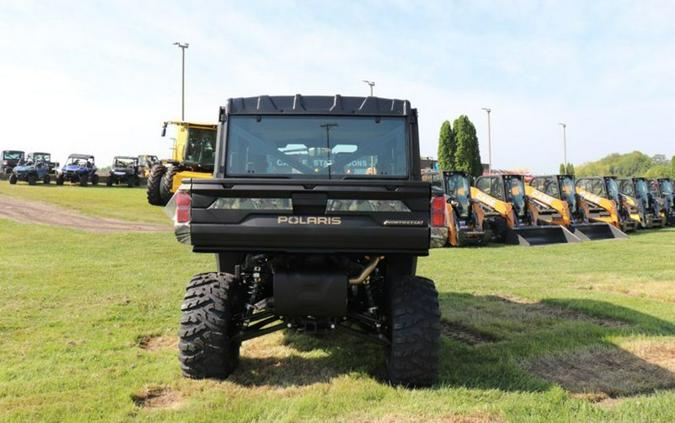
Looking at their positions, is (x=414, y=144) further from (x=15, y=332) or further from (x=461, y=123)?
(x=461, y=123)

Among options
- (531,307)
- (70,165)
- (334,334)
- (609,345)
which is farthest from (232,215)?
(70,165)

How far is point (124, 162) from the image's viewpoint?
1479 inches

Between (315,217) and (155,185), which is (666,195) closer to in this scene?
(155,185)

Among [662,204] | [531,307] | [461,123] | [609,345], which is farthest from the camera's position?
[461,123]

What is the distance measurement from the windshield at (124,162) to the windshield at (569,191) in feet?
93.1

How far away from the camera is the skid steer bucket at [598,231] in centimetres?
1669

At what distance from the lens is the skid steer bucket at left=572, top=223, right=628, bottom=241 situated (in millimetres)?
16688

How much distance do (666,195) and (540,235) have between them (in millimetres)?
9885

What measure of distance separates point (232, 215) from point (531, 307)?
4.61 metres

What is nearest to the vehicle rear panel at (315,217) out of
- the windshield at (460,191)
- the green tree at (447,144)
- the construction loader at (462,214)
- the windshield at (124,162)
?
the construction loader at (462,214)

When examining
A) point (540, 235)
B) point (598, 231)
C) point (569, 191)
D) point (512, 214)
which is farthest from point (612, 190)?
point (512, 214)

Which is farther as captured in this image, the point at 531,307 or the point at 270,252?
the point at 531,307

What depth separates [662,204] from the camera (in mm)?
21891

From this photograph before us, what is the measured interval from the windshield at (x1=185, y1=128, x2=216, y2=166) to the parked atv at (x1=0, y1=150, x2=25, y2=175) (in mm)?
30975
